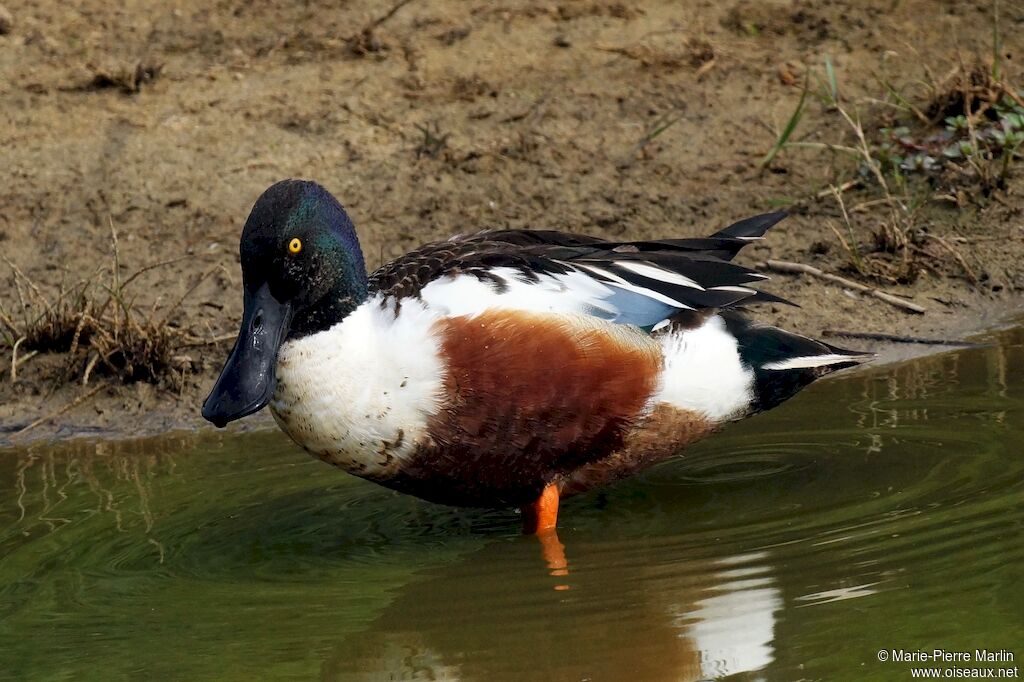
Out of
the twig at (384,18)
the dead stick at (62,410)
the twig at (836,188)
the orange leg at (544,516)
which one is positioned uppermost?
the twig at (384,18)

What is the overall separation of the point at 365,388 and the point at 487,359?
0.31 metres

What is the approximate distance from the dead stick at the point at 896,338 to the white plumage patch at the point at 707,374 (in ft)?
4.06

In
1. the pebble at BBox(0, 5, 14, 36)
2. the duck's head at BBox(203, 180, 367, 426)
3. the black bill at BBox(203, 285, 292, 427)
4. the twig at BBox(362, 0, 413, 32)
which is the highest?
the pebble at BBox(0, 5, 14, 36)

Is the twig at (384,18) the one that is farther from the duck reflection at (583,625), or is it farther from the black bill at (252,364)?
the duck reflection at (583,625)

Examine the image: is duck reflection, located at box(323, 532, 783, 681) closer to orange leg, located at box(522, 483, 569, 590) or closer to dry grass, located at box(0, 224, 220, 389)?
orange leg, located at box(522, 483, 569, 590)

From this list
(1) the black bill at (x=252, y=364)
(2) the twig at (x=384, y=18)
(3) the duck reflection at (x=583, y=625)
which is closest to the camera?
(3) the duck reflection at (x=583, y=625)

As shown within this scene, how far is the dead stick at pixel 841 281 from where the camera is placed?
18.0 ft

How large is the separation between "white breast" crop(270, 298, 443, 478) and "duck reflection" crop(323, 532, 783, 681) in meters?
0.37

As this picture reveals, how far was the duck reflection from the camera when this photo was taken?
311 centimetres

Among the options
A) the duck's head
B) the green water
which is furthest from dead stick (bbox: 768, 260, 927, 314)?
the duck's head

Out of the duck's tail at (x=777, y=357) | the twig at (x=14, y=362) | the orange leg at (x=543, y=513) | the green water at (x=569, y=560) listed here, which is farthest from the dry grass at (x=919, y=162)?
the twig at (x=14, y=362)

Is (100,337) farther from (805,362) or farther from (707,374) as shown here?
(805,362)

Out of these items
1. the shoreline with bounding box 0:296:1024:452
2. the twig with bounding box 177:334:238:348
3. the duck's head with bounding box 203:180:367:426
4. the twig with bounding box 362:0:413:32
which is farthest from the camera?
the twig with bounding box 362:0:413:32

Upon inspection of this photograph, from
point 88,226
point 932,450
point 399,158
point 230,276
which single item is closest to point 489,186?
point 399,158
